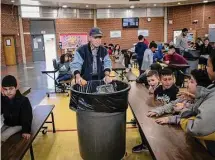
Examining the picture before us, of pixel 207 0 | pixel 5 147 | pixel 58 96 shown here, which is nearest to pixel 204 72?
pixel 5 147

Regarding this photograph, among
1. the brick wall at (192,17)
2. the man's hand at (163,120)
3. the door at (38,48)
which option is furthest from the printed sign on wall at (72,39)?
the man's hand at (163,120)

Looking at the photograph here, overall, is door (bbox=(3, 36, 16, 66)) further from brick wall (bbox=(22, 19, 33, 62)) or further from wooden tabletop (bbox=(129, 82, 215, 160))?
wooden tabletop (bbox=(129, 82, 215, 160))

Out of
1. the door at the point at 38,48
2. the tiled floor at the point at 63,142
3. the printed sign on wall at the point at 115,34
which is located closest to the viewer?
the tiled floor at the point at 63,142

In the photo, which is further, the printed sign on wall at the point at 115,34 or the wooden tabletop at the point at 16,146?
the printed sign on wall at the point at 115,34

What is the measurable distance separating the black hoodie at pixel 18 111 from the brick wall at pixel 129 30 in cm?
1415

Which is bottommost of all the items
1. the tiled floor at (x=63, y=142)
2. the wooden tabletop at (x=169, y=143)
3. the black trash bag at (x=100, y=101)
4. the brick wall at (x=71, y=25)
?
the tiled floor at (x=63, y=142)

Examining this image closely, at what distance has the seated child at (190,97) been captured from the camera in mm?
1534

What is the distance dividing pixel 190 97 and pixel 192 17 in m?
14.5

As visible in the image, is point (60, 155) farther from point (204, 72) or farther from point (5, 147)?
point (204, 72)

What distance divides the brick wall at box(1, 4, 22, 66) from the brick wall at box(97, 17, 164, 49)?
5.68 metres

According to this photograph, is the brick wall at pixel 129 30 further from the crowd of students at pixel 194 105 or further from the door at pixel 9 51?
the crowd of students at pixel 194 105

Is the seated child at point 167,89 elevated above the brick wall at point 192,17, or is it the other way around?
the brick wall at point 192,17

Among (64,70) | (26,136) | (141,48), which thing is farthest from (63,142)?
(141,48)

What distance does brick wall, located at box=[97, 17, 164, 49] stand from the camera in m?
16.0
